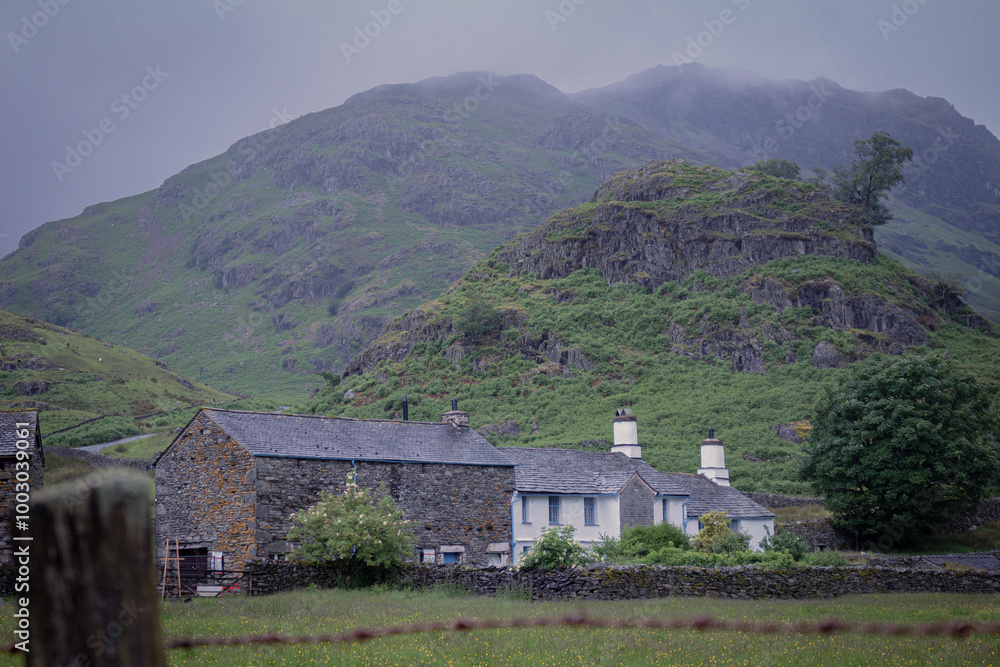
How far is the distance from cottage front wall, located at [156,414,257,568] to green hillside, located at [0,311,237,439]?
51109 mm

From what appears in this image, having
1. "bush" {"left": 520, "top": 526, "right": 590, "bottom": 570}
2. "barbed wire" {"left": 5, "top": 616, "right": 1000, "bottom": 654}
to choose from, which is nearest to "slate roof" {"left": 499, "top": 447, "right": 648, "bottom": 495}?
"bush" {"left": 520, "top": 526, "right": 590, "bottom": 570}

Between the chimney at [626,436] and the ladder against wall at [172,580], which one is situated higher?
the chimney at [626,436]

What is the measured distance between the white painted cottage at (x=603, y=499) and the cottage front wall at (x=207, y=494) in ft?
40.3

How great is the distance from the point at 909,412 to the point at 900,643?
33049 mm

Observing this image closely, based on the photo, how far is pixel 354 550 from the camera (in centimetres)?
2709

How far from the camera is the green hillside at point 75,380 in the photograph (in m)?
87.4

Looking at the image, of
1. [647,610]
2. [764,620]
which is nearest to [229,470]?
[647,610]

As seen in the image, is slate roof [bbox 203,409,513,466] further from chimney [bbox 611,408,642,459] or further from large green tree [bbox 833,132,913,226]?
large green tree [bbox 833,132,913,226]

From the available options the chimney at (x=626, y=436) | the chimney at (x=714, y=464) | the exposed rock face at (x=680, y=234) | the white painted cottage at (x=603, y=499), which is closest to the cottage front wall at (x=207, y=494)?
the white painted cottage at (x=603, y=499)

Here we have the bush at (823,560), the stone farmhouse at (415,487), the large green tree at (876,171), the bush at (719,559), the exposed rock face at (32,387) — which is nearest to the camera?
→ the bush at (719,559)

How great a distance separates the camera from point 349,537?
2652 centimetres

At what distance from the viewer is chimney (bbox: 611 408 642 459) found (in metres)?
46.2

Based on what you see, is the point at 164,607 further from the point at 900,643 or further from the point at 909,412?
the point at 909,412

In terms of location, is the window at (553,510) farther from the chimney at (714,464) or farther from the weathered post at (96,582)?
the weathered post at (96,582)
